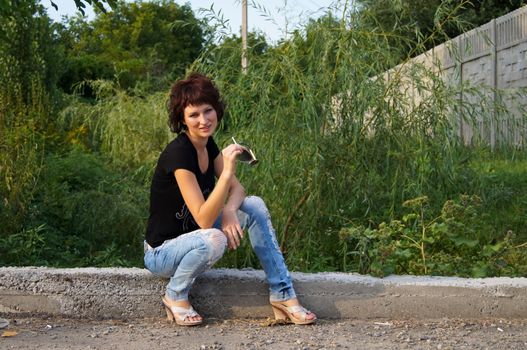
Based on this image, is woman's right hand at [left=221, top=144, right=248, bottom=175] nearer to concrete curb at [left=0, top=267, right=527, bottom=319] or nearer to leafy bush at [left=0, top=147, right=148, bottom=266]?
concrete curb at [left=0, top=267, right=527, bottom=319]

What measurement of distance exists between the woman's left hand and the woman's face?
408 mm

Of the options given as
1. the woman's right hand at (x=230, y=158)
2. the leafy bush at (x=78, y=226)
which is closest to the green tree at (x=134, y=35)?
the leafy bush at (x=78, y=226)

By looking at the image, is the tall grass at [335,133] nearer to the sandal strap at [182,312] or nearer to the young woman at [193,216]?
the young woman at [193,216]

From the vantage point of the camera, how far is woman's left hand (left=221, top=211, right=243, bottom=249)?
4027mm

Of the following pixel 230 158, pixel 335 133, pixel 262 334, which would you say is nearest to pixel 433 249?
pixel 335 133

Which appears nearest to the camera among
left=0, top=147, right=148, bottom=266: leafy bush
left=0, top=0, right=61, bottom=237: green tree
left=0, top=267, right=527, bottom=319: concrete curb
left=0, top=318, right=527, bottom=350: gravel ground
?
left=0, top=318, right=527, bottom=350: gravel ground

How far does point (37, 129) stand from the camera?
7836mm

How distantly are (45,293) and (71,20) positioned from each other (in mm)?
37766

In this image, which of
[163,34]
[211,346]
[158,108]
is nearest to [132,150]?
[158,108]

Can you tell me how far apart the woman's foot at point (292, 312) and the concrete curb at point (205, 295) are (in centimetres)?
14

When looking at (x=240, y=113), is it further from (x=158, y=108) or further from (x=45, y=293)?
(x=158, y=108)

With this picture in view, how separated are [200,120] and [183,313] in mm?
931

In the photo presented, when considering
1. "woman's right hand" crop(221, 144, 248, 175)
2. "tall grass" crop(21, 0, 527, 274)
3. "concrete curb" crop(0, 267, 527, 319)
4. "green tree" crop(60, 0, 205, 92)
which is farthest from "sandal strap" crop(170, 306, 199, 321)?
"green tree" crop(60, 0, 205, 92)

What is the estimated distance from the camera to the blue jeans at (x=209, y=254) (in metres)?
3.94
